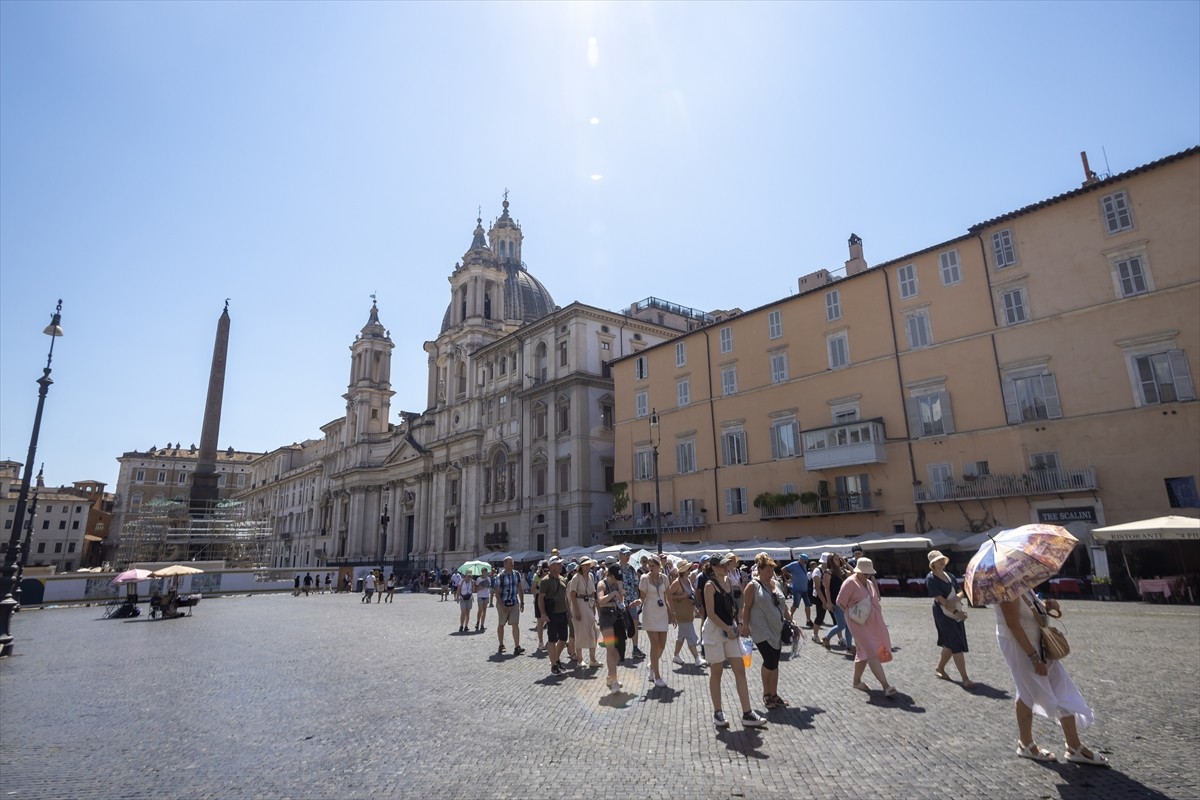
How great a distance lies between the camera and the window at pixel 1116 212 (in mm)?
24266

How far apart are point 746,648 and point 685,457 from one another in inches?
1209

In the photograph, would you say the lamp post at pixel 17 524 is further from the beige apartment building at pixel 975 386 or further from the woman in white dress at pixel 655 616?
the beige apartment building at pixel 975 386

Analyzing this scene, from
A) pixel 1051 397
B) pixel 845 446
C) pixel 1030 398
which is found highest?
pixel 1030 398

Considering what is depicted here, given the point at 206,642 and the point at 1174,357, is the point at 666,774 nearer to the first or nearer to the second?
the point at 206,642

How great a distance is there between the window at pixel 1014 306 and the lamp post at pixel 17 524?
99.6 feet

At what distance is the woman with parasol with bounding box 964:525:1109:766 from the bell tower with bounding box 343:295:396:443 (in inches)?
3104

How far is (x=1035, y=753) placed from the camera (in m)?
5.71

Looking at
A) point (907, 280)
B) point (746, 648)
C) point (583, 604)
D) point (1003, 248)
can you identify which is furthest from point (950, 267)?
point (746, 648)

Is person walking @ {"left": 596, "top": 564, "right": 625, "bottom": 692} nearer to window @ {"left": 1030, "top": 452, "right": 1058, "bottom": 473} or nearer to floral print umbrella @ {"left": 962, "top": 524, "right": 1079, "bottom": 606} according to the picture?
floral print umbrella @ {"left": 962, "top": 524, "right": 1079, "bottom": 606}

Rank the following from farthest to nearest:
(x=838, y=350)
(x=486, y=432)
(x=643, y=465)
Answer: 1. (x=486, y=432)
2. (x=643, y=465)
3. (x=838, y=350)

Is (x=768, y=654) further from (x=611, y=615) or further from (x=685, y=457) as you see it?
(x=685, y=457)

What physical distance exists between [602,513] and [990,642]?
33970 millimetres

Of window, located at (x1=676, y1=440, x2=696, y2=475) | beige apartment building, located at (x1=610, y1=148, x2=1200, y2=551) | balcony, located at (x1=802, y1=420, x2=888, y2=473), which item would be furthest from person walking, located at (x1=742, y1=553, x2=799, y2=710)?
window, located at (x1=676, y1=440, x2=696, y2=475)

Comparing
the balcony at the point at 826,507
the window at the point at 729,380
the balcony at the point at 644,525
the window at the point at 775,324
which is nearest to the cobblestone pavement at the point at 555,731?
the balcony at the point at 826,507
